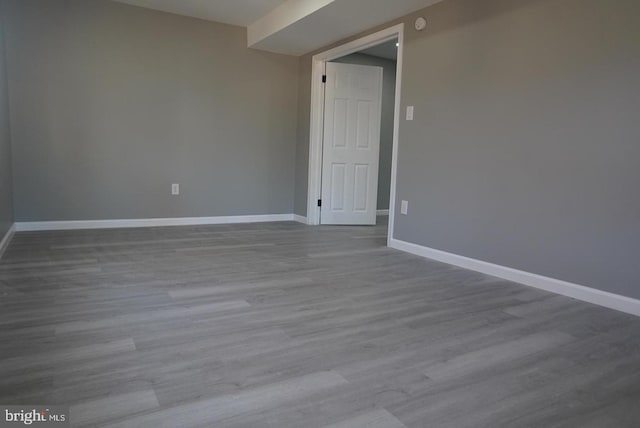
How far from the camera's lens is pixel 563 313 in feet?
7.60

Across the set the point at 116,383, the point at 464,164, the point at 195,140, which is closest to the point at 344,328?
the point at 116,383

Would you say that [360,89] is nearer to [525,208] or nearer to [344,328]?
[525,208]

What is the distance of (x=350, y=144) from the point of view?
5277 mm

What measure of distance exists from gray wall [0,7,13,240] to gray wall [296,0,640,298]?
335cm

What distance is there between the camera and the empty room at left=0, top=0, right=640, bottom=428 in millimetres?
1482

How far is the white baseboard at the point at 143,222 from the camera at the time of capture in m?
4.25

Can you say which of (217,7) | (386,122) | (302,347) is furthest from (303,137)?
(302,347)

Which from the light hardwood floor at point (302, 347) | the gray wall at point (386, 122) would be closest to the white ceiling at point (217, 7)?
the gray wall at point (386, 122)

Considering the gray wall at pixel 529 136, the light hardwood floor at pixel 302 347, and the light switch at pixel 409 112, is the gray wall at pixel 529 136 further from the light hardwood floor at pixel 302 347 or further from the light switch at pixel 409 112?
the light hardwood floor at pixel 302 347

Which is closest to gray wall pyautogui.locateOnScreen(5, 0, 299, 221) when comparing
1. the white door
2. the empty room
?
the empty room

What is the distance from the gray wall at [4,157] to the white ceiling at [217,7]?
4.31ft

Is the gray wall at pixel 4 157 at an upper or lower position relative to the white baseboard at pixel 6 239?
upper

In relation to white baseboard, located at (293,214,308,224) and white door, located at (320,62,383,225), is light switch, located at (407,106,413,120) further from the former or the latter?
white baseboard, located at (293,214,308,224)

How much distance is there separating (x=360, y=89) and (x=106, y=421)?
15.3 feet
